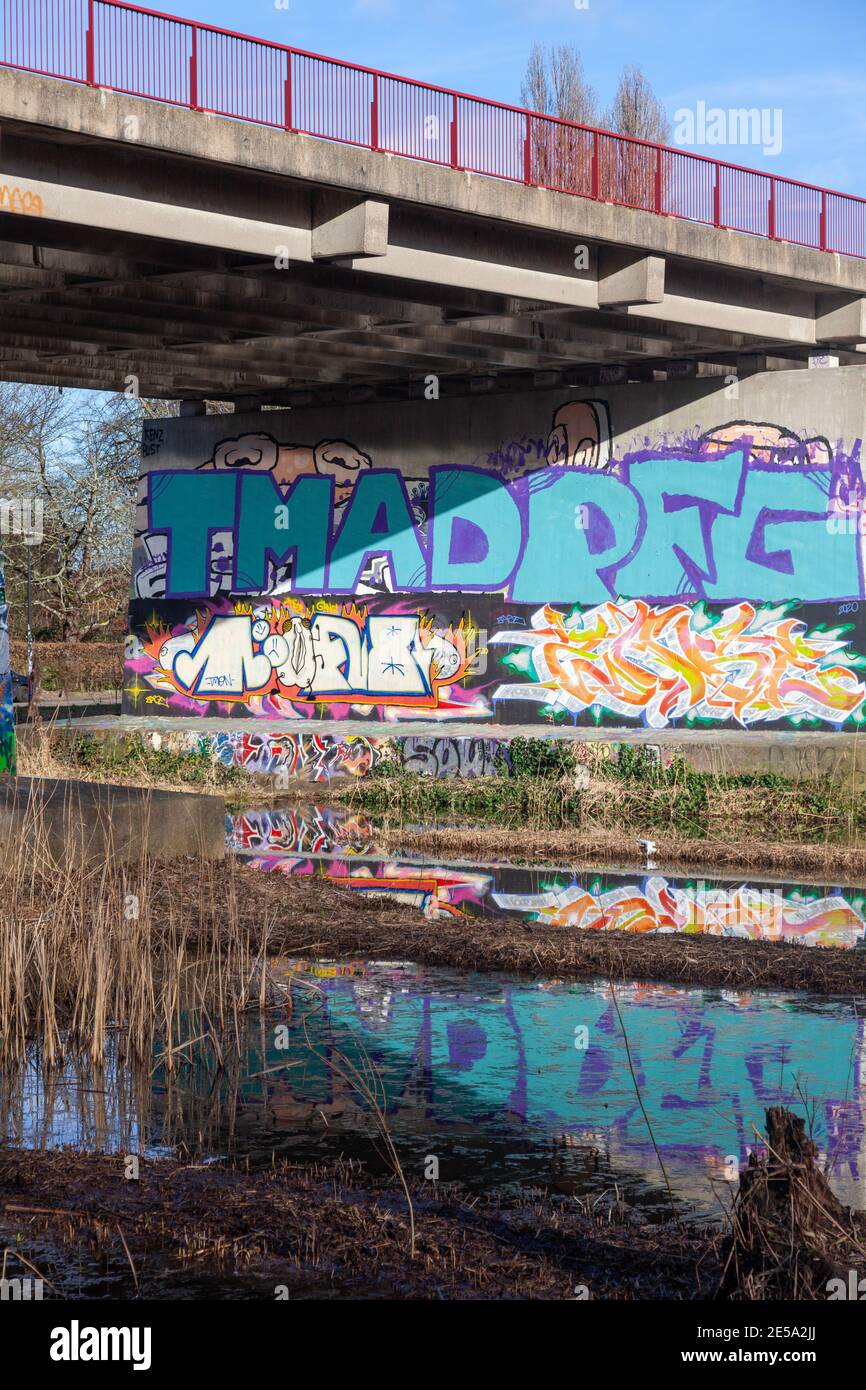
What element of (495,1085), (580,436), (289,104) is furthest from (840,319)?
(495,1085)

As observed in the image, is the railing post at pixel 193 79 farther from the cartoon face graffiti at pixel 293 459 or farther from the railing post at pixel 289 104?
the cartoon face graffiti at pixel 293 459

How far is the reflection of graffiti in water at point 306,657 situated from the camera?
25.4m

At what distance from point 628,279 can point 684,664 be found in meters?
6.12

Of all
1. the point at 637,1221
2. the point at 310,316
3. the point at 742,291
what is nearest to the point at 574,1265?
the point at 637,1221

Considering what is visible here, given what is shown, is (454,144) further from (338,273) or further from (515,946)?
(515,946)

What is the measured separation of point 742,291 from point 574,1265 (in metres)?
17.7

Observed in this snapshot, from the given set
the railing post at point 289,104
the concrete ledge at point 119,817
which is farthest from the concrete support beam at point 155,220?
the concrete ledge at point 119,817

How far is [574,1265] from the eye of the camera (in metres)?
5.48

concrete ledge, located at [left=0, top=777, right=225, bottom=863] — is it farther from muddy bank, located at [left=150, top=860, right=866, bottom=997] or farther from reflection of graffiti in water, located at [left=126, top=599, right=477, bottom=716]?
reflection of graffiti in water, located at [left=126, top=599, right=477, bottom=716]

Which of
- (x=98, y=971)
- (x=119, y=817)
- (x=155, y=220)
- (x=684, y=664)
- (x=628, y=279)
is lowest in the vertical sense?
(x=98, y=971)

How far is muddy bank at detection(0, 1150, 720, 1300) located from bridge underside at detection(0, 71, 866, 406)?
A: 10.0 meters

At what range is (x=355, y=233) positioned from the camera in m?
16.5

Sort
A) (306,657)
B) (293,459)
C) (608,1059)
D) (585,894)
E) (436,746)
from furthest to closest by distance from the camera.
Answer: (293,459) < (306,657) < (436,746) < (585,894) < (608,1059)
